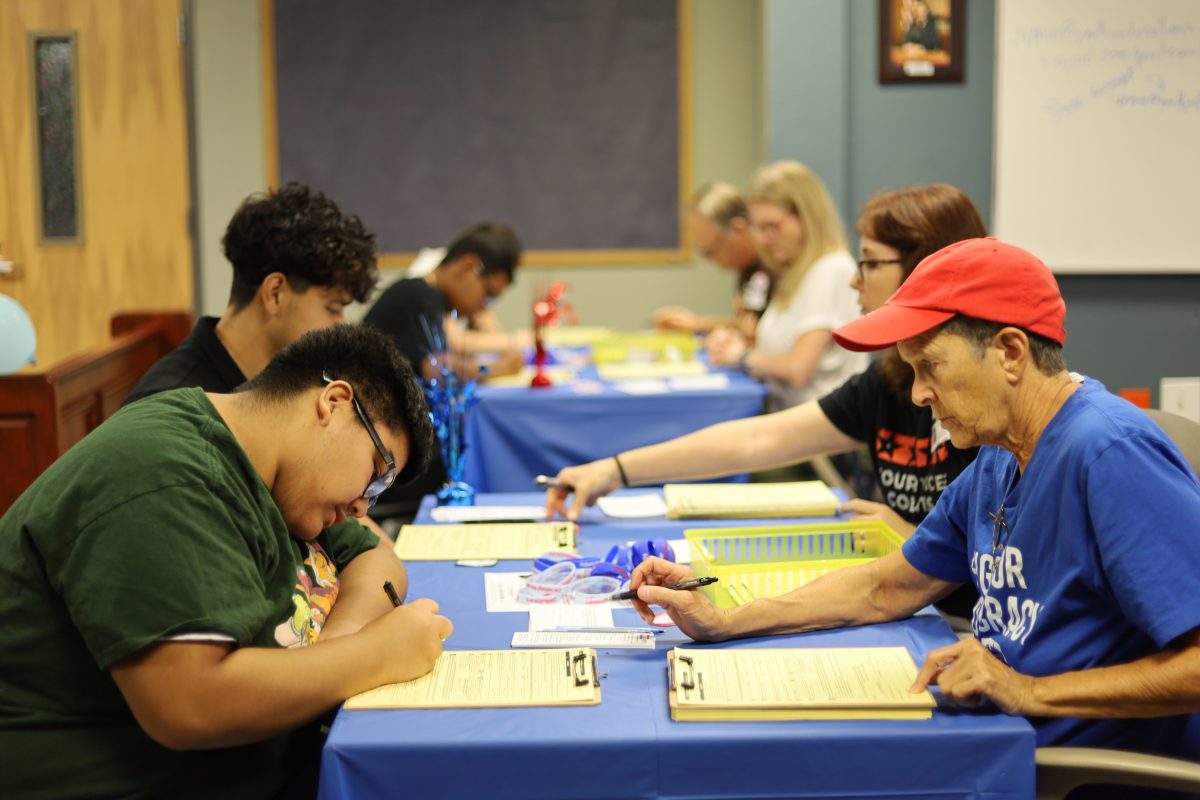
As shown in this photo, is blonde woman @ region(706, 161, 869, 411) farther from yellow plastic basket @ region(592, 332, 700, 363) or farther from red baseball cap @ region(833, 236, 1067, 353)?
red baseball cap @ region(833, 236, 1067, 353)

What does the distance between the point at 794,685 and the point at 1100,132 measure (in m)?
3.80

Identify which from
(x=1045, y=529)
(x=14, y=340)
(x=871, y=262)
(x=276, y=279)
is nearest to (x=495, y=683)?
(x=1045, y=529)

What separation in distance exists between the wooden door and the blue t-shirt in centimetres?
498

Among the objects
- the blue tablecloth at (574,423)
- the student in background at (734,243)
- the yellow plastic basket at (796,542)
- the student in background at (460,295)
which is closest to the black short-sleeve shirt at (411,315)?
the student in background at (460,295)

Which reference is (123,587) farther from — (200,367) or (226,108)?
(226,108)

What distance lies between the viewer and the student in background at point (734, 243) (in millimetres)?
5145

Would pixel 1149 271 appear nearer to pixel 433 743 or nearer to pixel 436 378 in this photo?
pixel 436 378

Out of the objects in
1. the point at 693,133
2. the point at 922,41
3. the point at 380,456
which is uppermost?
the point at 922,41

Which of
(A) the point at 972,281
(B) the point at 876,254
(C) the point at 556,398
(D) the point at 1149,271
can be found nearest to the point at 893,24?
(D) the point at 1149,271

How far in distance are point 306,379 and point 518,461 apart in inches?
94.6

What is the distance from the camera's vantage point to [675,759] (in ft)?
4.27

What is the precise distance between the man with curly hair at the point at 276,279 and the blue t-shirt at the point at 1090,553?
4.04 feet

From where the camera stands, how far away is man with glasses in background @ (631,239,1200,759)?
1.33 meters

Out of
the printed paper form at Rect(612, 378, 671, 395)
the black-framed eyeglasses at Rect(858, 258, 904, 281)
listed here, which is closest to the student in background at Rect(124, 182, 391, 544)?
the black-framed eyeglasses at Rect(858, 258, 904, 281)
